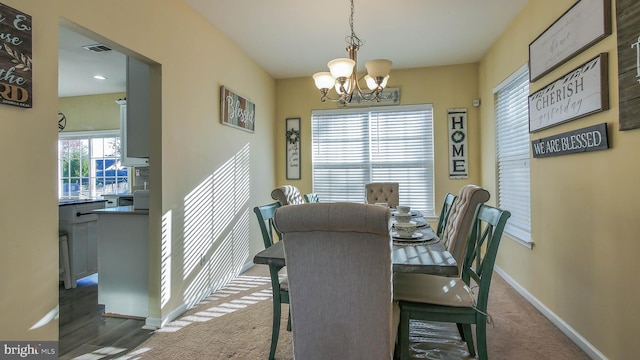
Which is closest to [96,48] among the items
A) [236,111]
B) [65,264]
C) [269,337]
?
[236,111]

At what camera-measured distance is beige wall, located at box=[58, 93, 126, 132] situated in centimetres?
536

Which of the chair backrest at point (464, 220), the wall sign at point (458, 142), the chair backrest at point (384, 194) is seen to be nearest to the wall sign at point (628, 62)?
the chair backrest at point (464, 220)

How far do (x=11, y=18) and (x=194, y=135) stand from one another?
1501mm

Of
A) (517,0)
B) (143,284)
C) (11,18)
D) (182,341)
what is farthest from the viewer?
(517,0)

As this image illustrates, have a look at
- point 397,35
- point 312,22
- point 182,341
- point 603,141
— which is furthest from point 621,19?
point 182,341

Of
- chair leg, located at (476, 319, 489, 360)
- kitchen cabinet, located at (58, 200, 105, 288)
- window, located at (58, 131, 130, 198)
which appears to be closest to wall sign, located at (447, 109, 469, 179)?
chair leg, located at (476, 319, 489, 360)

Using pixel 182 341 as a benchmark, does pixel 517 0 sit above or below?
above

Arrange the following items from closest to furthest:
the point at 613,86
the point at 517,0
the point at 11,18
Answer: the point at 11,18
the point at 613,86
the point at 517,0

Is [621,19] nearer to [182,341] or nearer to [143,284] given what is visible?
[182,341]

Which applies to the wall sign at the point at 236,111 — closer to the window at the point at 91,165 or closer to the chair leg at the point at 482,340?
the window at the point at 91,165

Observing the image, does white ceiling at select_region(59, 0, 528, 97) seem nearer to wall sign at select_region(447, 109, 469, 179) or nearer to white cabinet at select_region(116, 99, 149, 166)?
white cabinet at select_region(116, 99, 149, 166)

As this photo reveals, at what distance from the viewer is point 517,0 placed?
2.78 meters

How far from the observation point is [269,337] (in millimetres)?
2266

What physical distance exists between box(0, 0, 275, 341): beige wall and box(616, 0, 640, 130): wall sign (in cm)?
297
